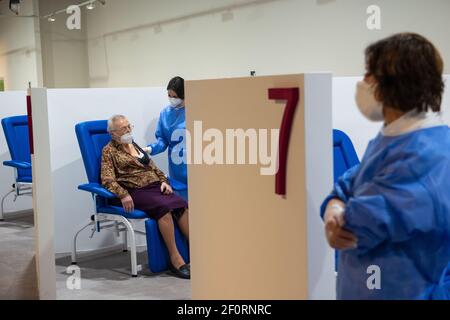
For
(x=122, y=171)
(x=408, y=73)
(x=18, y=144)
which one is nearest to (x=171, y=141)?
(x=122, y=171)

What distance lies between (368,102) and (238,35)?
5.28 metres

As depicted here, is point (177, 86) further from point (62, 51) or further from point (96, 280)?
point (62, 51)

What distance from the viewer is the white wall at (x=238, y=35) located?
5.05 m

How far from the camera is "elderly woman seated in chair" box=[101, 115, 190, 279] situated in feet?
12.6

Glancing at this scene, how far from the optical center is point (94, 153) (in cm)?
397

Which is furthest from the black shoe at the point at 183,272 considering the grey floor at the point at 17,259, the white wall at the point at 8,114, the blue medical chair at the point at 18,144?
the white wall at the point at 8,114

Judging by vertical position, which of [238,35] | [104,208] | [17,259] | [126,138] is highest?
[238,35]

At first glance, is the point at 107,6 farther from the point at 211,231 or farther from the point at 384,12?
the point at 211,231

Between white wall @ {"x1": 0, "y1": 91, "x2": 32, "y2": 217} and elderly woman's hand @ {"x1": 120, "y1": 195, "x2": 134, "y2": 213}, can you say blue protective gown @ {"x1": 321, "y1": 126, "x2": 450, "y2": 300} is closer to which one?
elderly woman's hand @ {"x1": 120, "y1": 195, "x2": 134, "y2": 213}

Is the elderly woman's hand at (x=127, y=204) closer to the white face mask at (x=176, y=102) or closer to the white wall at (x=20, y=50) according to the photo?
the white face mask at (x=176, y=102)

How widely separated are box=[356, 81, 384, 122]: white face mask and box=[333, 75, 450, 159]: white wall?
174 cm

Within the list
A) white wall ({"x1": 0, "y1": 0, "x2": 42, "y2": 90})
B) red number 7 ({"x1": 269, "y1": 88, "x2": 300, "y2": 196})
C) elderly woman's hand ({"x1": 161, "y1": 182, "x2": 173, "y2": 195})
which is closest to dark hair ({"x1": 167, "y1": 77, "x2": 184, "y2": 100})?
elderly woman's hand ({"x1": 161, "y1": 182, "x2": 173, "y2": 195})

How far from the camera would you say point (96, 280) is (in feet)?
12.4
